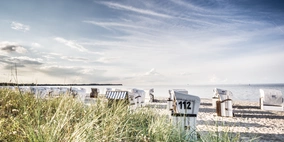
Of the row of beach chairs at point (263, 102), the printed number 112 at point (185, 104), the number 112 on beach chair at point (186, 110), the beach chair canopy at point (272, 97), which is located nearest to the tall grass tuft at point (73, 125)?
the number 112 on beach chair at point (186, 110)

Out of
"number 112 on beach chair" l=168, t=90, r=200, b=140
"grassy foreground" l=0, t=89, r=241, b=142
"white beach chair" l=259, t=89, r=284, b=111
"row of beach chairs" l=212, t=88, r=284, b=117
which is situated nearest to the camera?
"grassy foreground" l=0, t=89, r=241, b=142

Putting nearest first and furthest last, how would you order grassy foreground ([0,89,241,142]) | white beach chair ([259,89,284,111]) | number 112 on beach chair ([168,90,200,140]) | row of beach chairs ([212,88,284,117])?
grassy foreground ([0,89,241,142]), number 112 on beach chair ([168,90,200,140]), row of beach chairs ([212,88,284,117]), white beach chair ([259,89,284,111])

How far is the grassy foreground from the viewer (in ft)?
8.08

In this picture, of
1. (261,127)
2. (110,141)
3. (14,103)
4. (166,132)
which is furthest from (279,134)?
(14,103)

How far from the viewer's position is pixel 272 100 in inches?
370

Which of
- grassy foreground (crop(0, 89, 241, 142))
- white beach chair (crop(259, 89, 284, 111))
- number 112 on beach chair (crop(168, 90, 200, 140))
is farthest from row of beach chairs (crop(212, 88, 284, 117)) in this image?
number 112 on beach chair (crop(168, 90, 200, 140))

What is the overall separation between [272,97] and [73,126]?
8.89 metres

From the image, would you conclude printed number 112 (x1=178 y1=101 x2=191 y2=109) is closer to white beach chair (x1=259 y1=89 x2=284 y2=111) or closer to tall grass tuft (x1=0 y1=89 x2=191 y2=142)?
tall grass tuft (x1=0 y1=89 x2=191 y2=142)

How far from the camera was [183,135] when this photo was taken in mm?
3715

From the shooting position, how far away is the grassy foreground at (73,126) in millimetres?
2463

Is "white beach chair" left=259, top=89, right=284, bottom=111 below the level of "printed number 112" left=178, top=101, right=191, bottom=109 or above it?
below

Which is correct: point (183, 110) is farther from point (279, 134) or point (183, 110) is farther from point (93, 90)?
point (93, 90)

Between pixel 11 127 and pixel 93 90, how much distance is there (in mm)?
15443

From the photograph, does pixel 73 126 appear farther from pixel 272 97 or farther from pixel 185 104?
pixel 272 97
